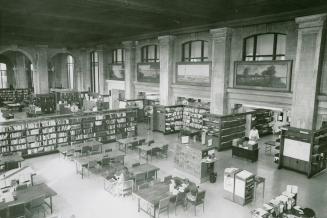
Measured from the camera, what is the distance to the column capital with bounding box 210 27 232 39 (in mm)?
14094

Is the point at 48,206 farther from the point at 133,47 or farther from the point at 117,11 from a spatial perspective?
the point at 133,47

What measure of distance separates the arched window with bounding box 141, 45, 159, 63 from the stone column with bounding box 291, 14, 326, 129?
34.8 ft

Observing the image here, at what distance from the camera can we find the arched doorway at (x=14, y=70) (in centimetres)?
3045

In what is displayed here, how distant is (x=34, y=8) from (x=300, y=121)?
37.1 feet

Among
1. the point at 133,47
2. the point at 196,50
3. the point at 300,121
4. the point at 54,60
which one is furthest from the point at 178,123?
the point at 54,60

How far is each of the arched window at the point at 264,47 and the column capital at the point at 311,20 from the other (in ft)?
6.51

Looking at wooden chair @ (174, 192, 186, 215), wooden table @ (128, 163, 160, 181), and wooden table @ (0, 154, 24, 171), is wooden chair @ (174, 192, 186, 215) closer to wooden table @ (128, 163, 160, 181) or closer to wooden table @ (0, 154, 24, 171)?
wooden table @ (128, 163, 160, 181)

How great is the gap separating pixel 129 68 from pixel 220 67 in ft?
28.2

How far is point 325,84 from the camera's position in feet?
37.3

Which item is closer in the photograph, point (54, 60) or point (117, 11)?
point (117, 11)

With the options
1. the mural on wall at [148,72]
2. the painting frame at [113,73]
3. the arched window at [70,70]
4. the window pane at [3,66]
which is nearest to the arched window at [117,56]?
the painting frame at [113,73]

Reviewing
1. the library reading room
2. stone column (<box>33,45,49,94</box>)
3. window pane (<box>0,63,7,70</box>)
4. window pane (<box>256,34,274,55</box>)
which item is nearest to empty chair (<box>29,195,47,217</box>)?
the library reading room

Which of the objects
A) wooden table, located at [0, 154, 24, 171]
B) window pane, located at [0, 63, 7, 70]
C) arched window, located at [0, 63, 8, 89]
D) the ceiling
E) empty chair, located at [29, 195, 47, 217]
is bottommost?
empty chair, located at [29, 195, 47, 217]

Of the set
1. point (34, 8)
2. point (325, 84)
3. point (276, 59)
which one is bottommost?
point (325, 84)
